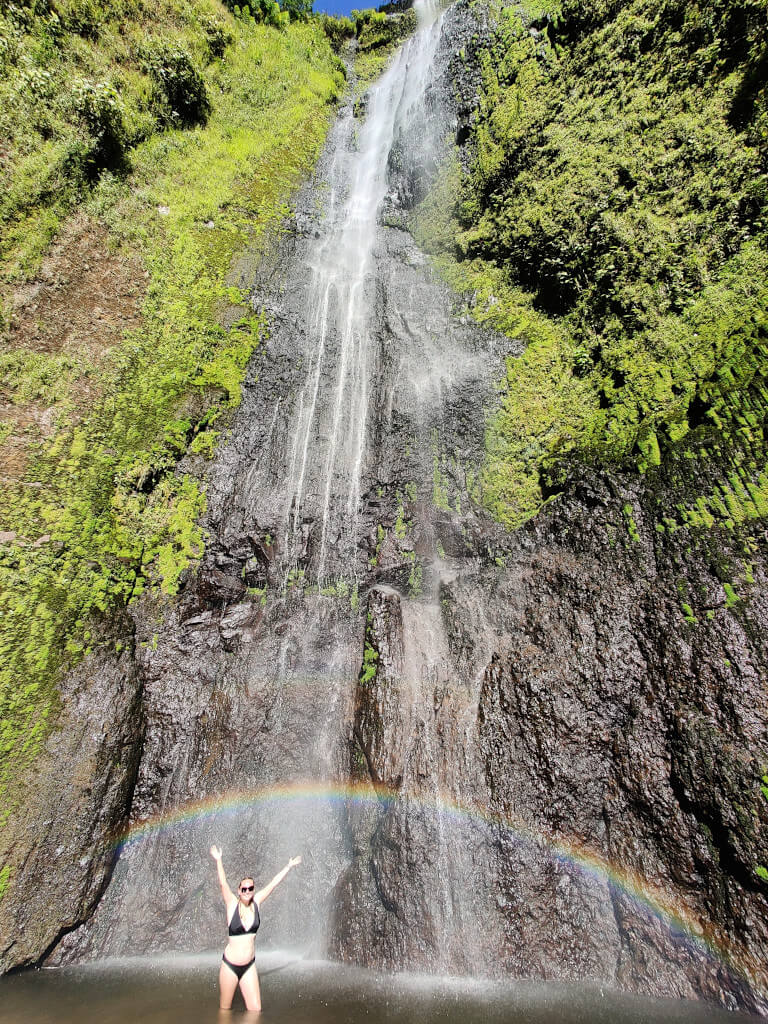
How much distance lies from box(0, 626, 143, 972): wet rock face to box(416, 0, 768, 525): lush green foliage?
5.95 metres

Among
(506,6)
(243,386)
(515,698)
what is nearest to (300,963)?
(515,698)

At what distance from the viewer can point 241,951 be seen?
3992 mm

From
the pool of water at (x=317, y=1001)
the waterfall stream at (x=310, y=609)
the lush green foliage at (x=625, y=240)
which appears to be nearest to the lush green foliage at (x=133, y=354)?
the waterfall stream at (x=310, y=609)

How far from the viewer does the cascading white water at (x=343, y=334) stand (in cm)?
824

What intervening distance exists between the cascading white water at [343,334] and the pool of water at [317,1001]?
4772mm

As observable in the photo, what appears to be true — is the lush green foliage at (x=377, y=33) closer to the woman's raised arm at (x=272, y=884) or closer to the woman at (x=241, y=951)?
the woman's raised arm at (x=272, y=884)

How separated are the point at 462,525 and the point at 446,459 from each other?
4.33 feet

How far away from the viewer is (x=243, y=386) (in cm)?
902

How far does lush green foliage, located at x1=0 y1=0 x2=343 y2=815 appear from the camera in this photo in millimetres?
6000

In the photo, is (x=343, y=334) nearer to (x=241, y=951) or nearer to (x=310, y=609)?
(x=310, y=609)

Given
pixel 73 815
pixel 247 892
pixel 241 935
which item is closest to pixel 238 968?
pixel 241 935

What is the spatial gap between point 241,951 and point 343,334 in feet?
31.2

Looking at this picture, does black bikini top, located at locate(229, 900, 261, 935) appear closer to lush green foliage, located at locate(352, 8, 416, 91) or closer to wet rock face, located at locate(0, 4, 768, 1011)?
wet rock face, located at locate(0, 4, 768, 1011)

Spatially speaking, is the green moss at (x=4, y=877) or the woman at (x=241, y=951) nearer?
the woman at (x=241, y=951)
